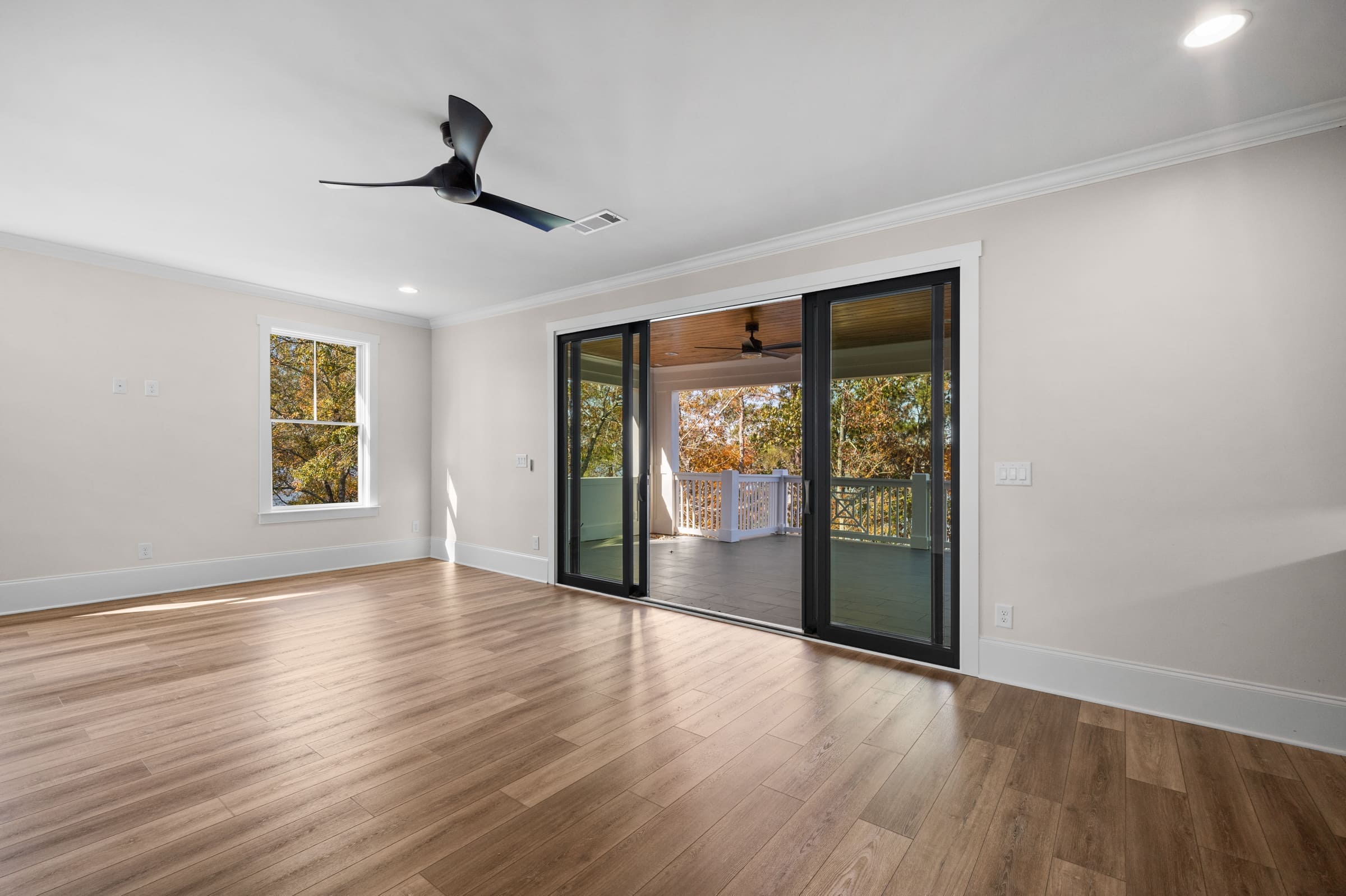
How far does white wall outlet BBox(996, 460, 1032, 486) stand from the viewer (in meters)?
3.20

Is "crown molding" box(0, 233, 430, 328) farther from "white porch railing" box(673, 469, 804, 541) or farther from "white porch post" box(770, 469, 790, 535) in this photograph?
"white porch post" box(770, 469, 790, 535)

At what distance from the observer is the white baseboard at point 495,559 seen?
5.69 meters

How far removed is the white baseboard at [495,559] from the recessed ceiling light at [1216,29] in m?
5.26

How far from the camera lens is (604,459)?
17.4 feet

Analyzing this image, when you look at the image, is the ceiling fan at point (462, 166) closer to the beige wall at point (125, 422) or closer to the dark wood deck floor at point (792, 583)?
the dark wood deck floor at point (792, 583)

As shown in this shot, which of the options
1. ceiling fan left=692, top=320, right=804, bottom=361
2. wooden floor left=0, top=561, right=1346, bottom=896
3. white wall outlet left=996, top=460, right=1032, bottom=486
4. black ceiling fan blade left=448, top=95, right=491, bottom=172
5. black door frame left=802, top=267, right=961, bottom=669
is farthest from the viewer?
ceiling fan left=692, top=320, right=804, bottom=361

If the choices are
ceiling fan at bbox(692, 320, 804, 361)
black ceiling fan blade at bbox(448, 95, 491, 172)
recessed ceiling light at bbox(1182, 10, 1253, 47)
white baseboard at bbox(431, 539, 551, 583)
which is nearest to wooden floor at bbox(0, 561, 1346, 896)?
white baseboard at bbox(431, 539, 551, 583)

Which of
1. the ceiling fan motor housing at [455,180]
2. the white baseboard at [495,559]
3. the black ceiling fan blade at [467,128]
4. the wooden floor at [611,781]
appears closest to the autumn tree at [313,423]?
the white baseboard at [495,559]

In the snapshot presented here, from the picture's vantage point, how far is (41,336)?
14.6ft

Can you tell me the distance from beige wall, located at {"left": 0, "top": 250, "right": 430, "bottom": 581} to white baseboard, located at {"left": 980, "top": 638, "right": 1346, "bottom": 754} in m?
6.12

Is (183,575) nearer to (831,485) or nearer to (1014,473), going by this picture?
(831,485)

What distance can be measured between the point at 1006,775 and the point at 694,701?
1350mm

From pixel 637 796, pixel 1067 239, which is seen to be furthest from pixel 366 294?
pixel 1067 239

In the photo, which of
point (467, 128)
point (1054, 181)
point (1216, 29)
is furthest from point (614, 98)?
point (1054, 181)
